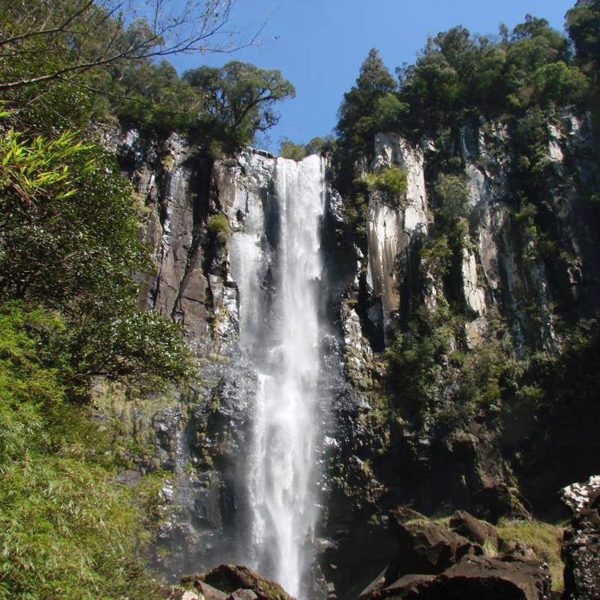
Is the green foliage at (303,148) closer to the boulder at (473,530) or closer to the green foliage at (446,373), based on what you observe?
the green foliage at (446,373)

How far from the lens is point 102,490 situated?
563 cm

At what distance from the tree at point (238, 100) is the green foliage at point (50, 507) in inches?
807

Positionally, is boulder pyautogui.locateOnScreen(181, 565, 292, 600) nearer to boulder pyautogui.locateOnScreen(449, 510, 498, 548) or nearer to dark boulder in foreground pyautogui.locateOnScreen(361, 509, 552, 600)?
dark boulder in foreground pyautogui.locateOnScreen(361, 509, 552, 600)

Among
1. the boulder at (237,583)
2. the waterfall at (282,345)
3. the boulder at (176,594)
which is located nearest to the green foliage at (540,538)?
the boulder at (237,583)

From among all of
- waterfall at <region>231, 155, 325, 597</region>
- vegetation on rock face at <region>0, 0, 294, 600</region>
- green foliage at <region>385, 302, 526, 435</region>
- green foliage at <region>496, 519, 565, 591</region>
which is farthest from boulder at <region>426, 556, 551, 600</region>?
green foliage at <region>385, 302, 526, 435</region>

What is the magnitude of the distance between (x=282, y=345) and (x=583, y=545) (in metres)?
17.4

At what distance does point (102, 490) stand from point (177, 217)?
18.6 meters

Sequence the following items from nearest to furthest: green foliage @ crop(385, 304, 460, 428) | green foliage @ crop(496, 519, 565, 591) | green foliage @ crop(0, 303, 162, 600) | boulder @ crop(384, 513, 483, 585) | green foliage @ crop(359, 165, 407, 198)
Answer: green foliage @ crop(0, 303, 162, 600) < boulder @ crop(384, 513, 483, 585) < green foliage @ crop(496, 519, 565, 591) < green foliage @ crop(385, 304, 460, 428) < green foliage @ crop(359, 165, 407, 198)

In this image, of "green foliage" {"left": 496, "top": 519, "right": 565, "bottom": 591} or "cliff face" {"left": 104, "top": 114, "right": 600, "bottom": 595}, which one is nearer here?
"green foliage" {"left": 496, "top": 519, "right": 565, "bottom": 591}

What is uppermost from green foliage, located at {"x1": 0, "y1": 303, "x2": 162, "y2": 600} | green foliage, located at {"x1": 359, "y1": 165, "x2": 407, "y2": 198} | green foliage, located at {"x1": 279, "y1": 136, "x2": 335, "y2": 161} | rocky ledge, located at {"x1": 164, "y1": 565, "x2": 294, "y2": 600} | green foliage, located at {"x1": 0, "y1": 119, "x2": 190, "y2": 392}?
green foliage, located at {"x1": 279, "y1": 136, "x2": 335, "y2": 161}

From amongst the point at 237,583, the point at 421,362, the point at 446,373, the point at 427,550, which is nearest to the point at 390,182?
the point at 421,362

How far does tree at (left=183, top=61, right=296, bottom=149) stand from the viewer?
26719 millimetres

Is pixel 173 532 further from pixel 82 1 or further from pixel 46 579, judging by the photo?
pixel 82 1

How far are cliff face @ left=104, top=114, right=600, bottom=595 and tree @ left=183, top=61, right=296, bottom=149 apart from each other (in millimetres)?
1422
